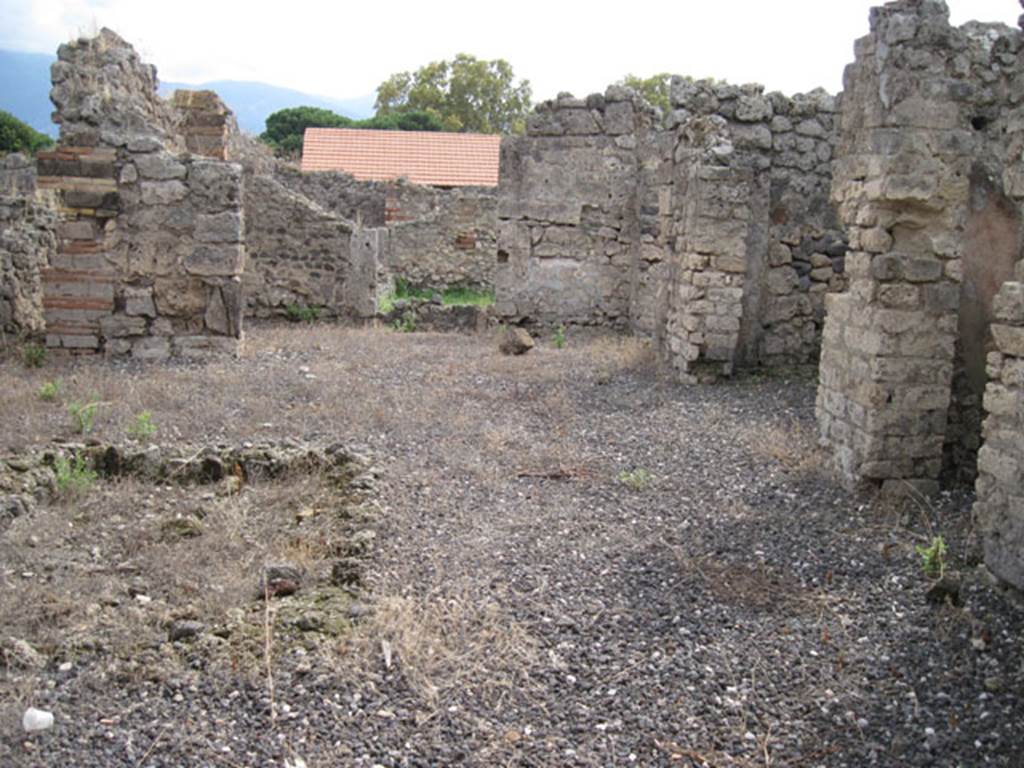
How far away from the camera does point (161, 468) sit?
6.18 meters

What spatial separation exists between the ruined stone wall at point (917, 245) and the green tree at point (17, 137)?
31271 mm

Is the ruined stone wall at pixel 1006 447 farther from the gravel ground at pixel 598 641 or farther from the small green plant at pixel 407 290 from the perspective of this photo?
the small green plant at pixel 407 290

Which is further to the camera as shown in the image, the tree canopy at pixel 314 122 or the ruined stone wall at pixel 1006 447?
the tree canopy at pixel 314 122

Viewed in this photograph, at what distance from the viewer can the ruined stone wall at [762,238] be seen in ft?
31.1

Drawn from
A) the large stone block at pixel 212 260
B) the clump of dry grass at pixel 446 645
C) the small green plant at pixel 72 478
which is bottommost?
the clump of dry grass at pixel 446 645

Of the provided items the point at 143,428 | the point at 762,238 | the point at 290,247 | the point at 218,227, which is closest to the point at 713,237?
the point at 762,238

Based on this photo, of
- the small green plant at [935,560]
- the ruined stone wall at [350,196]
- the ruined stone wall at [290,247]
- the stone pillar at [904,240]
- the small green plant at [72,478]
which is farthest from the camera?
the ruined stone wall at [350,196]

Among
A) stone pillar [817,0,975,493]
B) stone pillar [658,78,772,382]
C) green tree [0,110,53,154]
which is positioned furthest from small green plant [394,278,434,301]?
green tree [0,110,53,154]

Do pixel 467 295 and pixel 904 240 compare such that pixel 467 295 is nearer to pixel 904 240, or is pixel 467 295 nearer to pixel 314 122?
pixel 904 240

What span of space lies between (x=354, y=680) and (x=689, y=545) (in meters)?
2.16

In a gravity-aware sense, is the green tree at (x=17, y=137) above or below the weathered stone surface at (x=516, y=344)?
above

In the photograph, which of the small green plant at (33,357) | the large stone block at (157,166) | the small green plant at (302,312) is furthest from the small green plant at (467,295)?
the small green plant at (33,357)

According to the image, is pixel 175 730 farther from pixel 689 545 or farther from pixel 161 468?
pixel 161 468

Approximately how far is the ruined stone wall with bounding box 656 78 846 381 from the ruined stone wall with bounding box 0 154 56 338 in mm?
6778
